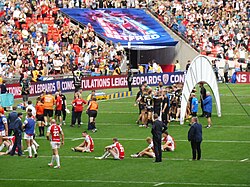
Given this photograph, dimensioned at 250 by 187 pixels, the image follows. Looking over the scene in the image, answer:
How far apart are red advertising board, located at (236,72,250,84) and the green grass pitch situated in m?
18.0

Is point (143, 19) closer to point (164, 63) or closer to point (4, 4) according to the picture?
point (164, 63)

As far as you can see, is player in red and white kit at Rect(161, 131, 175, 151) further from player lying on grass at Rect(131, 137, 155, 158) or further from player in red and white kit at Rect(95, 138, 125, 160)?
player in red and white kit at Rect(95, 138, 125, 160)

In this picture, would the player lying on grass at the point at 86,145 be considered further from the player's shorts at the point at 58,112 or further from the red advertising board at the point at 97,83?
the red advertising board at the point at 97,83

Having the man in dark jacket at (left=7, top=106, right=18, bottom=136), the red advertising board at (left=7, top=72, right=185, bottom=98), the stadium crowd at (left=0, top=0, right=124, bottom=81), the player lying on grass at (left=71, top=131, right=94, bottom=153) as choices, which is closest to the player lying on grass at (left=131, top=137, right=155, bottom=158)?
the player lying on grass at (left=71, top=131, right=94, bottom=153)

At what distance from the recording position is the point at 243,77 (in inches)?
2298

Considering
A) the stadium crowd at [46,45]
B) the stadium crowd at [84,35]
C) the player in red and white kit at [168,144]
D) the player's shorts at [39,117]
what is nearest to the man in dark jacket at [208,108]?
the player in red and white kit at [168,144]

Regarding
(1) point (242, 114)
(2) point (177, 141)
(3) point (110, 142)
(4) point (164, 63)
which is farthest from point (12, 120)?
(4) point (164, 63)

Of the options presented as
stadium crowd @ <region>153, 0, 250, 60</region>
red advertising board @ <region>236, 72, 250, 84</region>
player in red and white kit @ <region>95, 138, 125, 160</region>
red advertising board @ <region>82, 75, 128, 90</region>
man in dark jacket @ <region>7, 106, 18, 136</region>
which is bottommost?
red advertising board @ <region>236, 72, 250, 84</region>

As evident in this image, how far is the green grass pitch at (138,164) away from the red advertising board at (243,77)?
18049mm

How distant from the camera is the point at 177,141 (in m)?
35.3

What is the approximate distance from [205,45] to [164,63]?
318 cm

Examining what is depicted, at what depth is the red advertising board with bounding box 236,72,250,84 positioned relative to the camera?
2296 inches

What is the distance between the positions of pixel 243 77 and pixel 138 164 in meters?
29.0

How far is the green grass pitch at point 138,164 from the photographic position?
90.4ft
